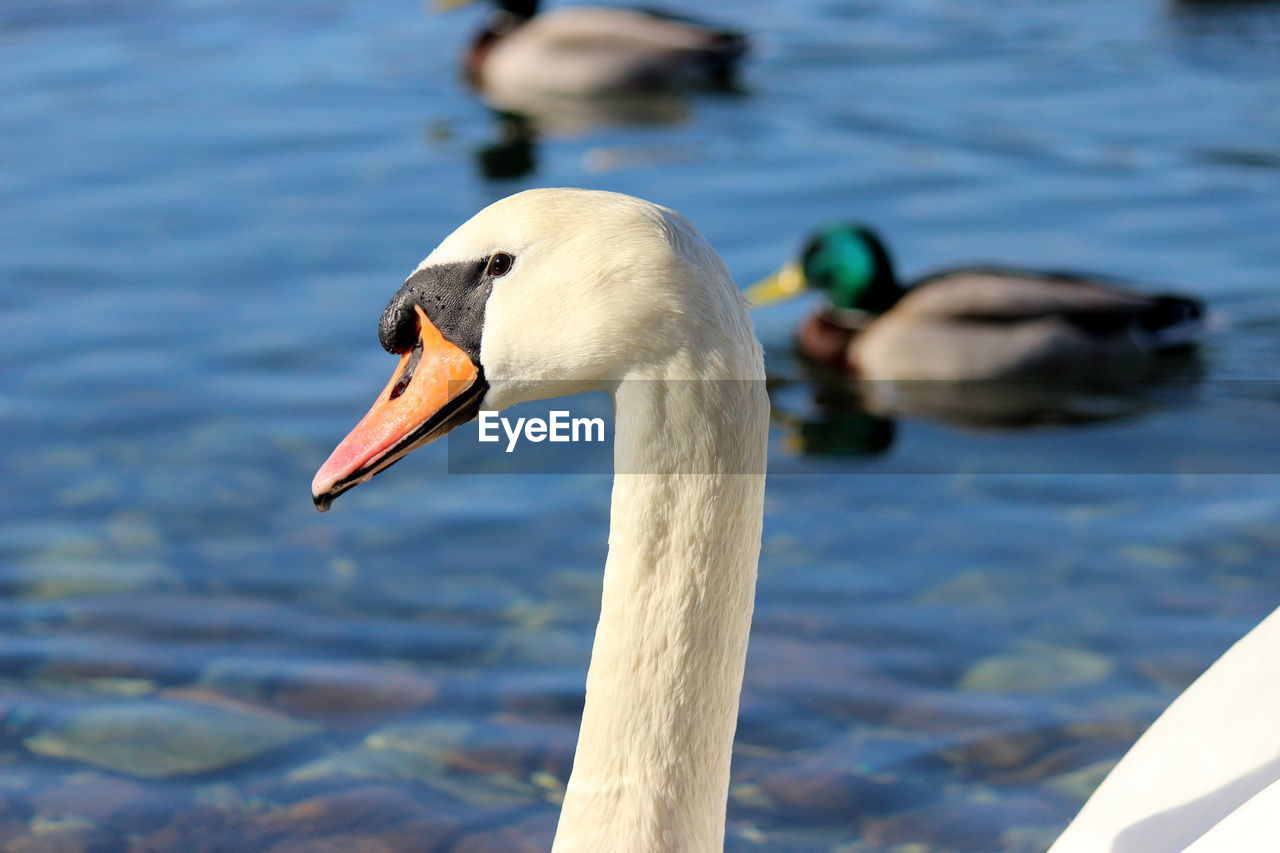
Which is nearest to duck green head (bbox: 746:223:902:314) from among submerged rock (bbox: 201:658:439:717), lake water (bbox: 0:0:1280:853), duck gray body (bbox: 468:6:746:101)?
lake water (bbox: 0:0:1280:853)

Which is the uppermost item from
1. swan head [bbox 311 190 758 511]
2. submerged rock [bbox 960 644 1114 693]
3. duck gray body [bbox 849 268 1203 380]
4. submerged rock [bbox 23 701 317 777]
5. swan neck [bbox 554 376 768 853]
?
swan head [bbox 311 190 758 511]

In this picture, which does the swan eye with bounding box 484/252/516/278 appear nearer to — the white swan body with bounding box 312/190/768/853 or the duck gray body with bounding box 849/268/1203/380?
the white swan body with bounding box 312/190/768/853

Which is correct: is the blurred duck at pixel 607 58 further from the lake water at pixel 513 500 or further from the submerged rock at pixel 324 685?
the submerged rock at pixel 324 685

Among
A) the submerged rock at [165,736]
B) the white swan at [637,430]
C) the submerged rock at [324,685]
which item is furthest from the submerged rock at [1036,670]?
the white swan at [637,430]

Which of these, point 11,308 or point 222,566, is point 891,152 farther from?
point 222,566

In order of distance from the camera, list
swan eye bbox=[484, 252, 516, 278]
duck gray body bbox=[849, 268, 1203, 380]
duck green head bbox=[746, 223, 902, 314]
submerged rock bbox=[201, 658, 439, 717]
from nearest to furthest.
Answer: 1. swan eye bbox=[484, 252, 516, 278]
2. submerged rock bbox=[201, 658, 439, 717]
3. duck gray body bbox=[849, 268, 1203, 380]
4. duck green head bbox=[746, 223, 902, 314]

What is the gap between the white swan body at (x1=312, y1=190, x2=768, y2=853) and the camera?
111 inches

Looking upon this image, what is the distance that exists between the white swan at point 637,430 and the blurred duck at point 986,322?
528cm

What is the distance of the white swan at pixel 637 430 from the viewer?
281 cm

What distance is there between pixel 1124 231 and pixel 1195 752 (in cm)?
659

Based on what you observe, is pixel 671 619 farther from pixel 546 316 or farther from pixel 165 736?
pixel 165 736

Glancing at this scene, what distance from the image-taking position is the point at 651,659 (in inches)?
116

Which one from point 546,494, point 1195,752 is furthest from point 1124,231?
point 1195,752

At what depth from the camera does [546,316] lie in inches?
114
